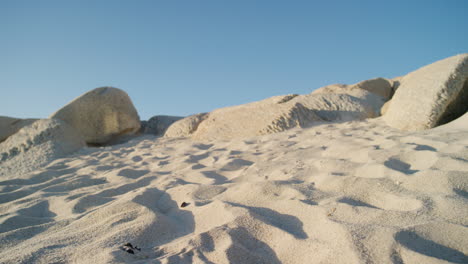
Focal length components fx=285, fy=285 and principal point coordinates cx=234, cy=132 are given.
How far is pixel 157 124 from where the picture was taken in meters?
7.27

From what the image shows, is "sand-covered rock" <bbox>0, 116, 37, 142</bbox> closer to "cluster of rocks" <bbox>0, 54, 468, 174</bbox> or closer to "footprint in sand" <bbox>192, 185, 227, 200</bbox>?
"cluster of rocks" <bbox>0, 54, 468, 174</bbox>

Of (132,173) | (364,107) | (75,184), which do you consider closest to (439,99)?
(364,107)

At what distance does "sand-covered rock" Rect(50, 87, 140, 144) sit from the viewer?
589 cm

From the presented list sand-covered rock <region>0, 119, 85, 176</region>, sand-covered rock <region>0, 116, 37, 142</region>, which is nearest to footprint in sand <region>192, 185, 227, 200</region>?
sand-covered rock <region>0, 119, 85, 176</region>

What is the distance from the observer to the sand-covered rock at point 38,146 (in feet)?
13.1

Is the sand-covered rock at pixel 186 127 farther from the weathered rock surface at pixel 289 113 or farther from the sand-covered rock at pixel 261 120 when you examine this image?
the sand-covered rock at pixel 261 120

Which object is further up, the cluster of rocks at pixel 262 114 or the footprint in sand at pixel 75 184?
the cluster of rocks at pixel 262 114

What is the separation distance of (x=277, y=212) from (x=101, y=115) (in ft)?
18.8

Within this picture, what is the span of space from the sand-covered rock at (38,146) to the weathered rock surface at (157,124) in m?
1.83

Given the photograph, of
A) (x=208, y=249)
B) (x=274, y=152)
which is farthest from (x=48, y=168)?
(x=208, y=249)

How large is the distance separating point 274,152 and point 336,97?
108 inches

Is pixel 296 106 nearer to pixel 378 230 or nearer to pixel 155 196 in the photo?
pixel 155 196

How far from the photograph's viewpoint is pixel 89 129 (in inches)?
239

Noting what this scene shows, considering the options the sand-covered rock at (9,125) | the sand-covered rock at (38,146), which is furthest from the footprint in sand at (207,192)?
the sand-covered rock at (9,125)
